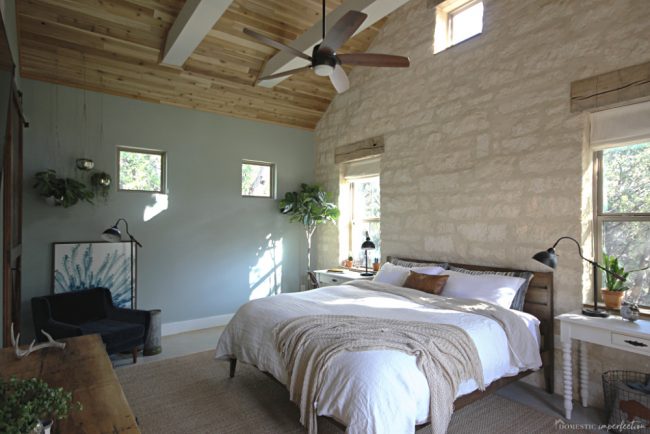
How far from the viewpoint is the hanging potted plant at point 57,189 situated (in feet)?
13.4

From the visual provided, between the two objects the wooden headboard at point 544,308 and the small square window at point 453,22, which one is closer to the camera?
the wooden headboard at point 544,308

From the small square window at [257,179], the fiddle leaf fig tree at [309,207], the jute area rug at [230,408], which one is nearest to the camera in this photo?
the jute area rug at [230,408]

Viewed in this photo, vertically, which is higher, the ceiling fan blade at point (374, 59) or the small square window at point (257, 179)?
the ceiling fan blade at point (374, 59)

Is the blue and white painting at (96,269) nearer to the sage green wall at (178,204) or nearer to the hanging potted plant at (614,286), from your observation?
the sage green wall at (178,204)

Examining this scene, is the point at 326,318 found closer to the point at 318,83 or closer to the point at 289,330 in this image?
the point at 289,330

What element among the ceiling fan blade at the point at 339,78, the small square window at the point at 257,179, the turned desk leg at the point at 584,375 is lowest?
the turned desk leg at the point at 584,375

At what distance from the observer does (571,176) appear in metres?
3.25

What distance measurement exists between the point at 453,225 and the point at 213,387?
113 inches

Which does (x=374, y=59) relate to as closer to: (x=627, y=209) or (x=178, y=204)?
(x=627, y=209)

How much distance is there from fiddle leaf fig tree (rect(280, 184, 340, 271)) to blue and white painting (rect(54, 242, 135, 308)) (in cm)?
224

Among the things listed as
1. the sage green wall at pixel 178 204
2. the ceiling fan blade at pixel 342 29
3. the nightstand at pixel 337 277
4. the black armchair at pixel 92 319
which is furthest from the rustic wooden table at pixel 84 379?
the nightstand at pixel 337 277

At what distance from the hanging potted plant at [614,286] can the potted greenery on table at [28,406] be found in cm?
354

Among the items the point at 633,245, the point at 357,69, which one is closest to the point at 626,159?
the point at 633,245

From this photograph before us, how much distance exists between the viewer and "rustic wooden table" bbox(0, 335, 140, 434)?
4.34 ft
